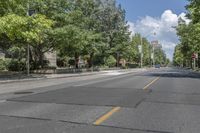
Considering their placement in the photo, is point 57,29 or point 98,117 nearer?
point 98,117

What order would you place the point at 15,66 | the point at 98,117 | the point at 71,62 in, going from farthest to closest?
the point at 71,62
the point at 15,66
the point at 98,117

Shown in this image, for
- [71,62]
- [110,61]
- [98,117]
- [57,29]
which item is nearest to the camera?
[98,117]

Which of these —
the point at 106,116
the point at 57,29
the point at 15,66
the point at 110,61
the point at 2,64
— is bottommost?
the point at 106,116

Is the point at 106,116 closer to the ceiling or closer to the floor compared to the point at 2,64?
closer to the floor

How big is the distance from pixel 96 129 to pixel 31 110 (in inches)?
138

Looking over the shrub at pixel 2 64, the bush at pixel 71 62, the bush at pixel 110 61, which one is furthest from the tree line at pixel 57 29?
the bush at pixel 110 61

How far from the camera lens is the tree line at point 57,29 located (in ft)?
96.4

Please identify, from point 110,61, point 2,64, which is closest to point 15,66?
point 2,64

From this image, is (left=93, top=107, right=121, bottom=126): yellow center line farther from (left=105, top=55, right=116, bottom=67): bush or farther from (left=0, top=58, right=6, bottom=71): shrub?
(left=105, top=55, right=116, bottom=67): bush

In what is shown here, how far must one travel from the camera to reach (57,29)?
3819 centimetres

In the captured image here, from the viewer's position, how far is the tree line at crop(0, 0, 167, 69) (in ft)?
96.4

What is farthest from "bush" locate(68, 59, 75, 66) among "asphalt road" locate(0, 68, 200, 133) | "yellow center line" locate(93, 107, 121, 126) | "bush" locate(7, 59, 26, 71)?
"yellow center line" locate(93, 107, 121, 126)

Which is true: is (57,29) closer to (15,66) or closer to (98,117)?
(15,66)

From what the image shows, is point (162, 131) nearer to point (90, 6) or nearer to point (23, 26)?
point (23, 26)
